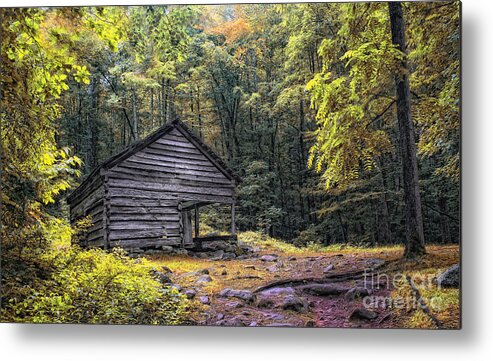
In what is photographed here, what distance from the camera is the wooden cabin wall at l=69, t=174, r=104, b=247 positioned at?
4.68 meters

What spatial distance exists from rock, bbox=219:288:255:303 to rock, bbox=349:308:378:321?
90 cm

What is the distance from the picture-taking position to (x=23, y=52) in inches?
192

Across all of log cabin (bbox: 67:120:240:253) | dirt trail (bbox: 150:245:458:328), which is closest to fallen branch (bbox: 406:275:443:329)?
dirt trail (bbox: 150:245:458:328)

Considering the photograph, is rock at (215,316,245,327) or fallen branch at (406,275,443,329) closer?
fallen branch at (406,275,443,329)

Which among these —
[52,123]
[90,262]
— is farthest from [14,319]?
[52,123]

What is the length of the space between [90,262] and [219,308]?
50.5 inches

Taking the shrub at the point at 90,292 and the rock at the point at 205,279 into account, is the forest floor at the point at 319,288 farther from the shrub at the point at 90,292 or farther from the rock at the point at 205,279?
the shrub at the point at 90,292

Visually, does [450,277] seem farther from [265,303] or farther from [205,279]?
[205,279]

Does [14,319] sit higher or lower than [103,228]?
lower

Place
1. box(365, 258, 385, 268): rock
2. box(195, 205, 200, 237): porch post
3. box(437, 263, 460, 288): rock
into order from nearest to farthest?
box(437, 263, 460, 288): rock, box(365, 258, 385, 268): rock, box(195, 205, 200, 237): porch post

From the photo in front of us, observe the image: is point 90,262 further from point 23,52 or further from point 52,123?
point 23,52

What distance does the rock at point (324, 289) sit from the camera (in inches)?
177

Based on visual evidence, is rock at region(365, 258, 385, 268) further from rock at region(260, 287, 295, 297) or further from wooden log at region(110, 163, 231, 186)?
wooden log at region(110, 163, 231, 186)

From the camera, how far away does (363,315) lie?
4.46m
